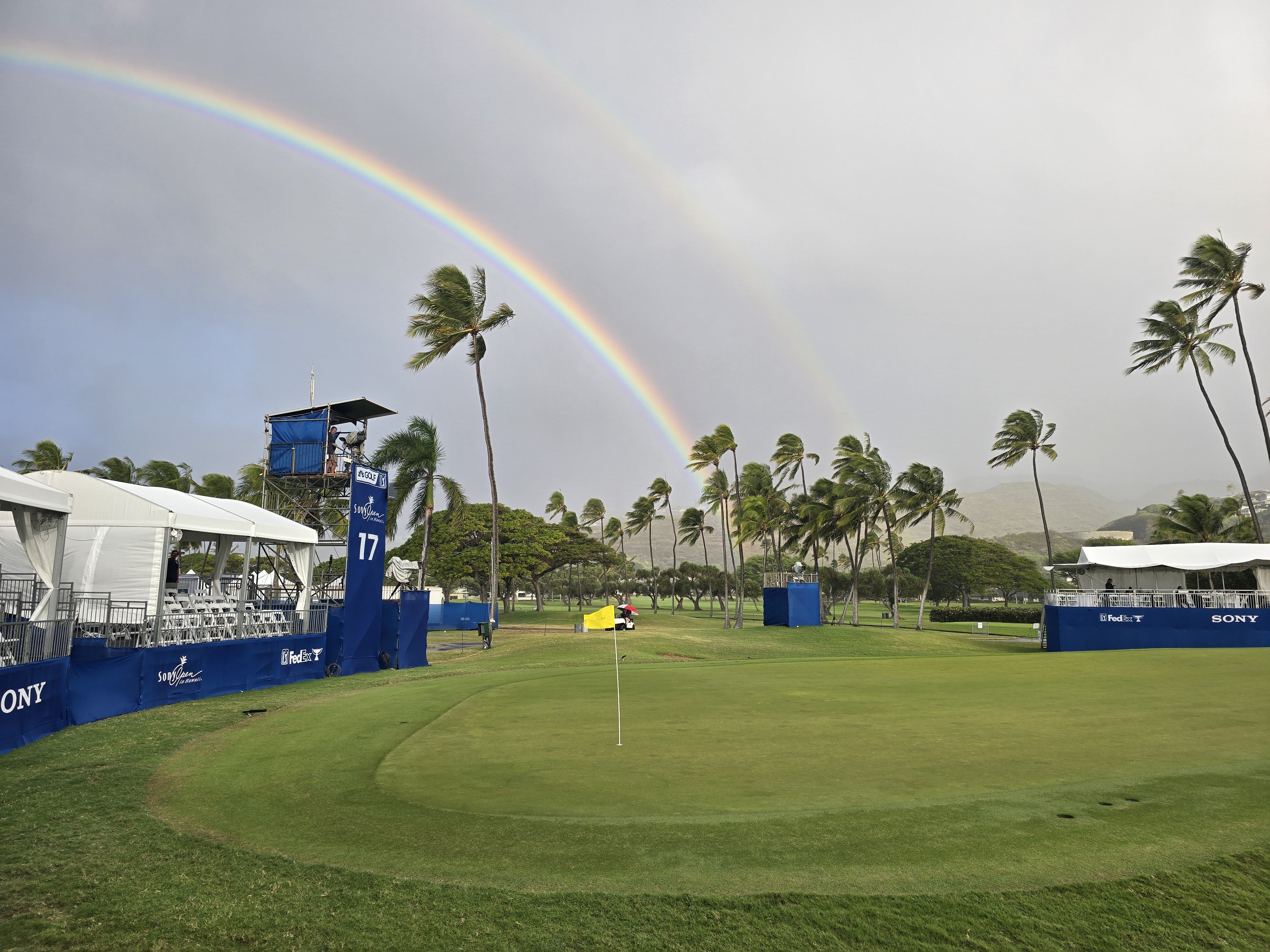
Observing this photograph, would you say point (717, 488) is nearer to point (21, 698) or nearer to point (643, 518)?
point (643, 518)

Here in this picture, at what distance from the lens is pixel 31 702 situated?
1144cm

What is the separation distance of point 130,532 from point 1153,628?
4344cm

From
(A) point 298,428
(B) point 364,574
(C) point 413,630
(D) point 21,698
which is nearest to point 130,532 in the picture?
(B) point 364,574

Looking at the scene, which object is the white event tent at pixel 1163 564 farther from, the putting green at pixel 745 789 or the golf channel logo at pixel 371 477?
the golf channel logo at pixel 371 477

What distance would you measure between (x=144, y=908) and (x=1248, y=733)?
14.8 meters

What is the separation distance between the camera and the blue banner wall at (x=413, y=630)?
85.0 ft

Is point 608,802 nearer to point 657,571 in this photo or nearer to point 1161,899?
point 1161,899

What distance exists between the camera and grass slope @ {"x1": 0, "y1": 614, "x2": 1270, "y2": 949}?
4898mm

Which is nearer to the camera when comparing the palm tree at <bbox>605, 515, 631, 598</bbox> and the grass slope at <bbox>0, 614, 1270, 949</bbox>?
the grass slope at <bbox>0, 614, 1270, 949</bbox>

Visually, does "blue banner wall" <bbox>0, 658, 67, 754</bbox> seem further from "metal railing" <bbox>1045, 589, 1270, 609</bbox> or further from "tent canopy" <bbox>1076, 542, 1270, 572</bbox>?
"tent canopy" <bbox>1076, 542, 1270, 572</bbox>

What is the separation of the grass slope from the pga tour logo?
5.05 metres

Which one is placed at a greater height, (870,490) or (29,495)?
(870,490)

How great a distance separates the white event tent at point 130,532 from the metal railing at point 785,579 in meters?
32.8

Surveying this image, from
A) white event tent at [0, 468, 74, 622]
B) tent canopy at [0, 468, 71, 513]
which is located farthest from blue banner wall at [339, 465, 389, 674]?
tent canopy at [0, 468, 71, 513]
